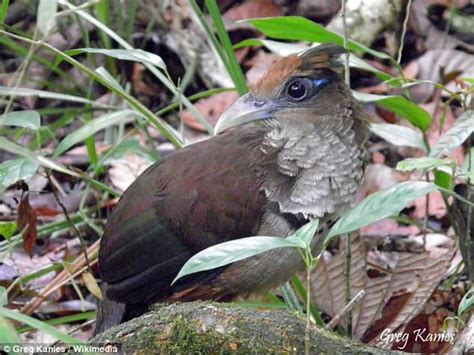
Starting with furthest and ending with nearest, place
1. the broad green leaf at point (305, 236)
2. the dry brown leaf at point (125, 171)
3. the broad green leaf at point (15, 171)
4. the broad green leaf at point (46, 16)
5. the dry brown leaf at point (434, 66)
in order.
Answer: the dry brown leaf at point (434, 66) → the dry brown leaf at point (125, 171) → the broad green leaf at point (15, 171) → the broad green leaf at point (305, 236) → the broad green leaf at point (46, 16)

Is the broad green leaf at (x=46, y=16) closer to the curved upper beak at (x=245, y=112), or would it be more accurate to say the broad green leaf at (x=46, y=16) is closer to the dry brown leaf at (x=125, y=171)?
the curved upper beak at (x=245, y=112)

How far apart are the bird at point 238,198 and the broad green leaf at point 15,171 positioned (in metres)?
0.53

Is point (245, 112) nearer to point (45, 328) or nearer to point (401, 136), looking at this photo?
point (401, 136)

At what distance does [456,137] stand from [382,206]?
99 cm

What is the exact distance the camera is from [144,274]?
11.5 feet

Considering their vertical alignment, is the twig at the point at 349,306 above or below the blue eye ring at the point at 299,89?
below

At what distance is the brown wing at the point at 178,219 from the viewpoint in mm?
3451

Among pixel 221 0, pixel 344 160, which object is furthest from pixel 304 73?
pixel 221 0

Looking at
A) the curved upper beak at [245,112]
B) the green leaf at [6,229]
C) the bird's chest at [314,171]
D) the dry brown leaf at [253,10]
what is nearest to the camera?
the bird's chest at [314,171]

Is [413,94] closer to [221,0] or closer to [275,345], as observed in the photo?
[221,0]

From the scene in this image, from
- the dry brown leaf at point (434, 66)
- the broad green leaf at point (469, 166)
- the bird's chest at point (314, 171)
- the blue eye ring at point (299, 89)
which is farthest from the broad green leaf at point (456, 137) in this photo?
the dry brown leaf at point (434, 66)

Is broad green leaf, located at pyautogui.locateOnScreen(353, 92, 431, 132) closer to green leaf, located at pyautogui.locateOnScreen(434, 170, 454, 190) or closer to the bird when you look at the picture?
the bird

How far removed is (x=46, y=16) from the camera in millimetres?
2061

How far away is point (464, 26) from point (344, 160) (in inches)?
119
